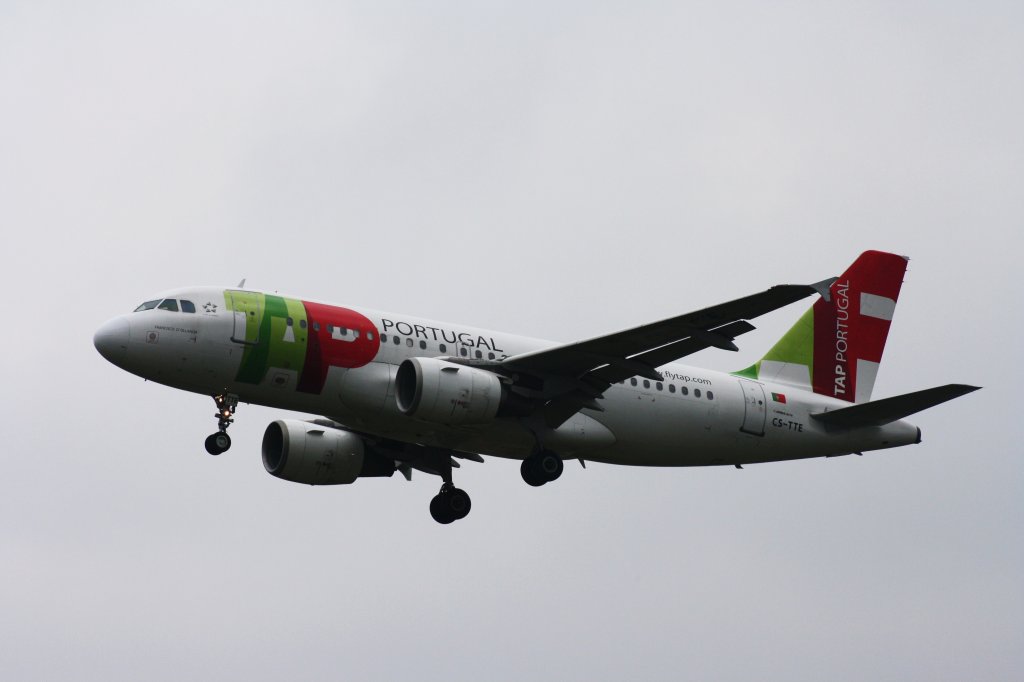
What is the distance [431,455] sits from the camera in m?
38.9

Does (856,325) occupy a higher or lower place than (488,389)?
higher

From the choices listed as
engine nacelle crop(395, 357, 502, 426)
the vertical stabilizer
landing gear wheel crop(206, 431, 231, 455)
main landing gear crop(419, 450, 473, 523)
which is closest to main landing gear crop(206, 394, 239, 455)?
landing gear wheel crop(206, 431, 231, 455)

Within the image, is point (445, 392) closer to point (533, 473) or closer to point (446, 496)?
point (533, 473)

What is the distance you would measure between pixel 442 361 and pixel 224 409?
496cm

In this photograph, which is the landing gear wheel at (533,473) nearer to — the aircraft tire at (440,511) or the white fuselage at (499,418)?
the white fuselage at (499,418)

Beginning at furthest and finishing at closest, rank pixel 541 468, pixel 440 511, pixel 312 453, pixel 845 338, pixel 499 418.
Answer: pixel 845 338, pixel 440 511, pixel 312 453, pixel 541 468, pixel 499 418

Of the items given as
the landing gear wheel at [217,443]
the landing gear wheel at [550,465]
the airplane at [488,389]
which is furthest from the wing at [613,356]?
the landing gear wheel at [217,443]

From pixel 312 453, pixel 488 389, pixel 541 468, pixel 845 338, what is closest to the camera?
pixel 488 389

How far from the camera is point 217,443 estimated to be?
33.6 meters

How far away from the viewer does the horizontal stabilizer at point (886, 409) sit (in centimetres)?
3569

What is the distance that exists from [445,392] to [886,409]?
11.9 meters

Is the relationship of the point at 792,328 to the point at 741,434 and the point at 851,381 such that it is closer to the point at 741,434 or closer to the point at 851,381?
the point at 851,381

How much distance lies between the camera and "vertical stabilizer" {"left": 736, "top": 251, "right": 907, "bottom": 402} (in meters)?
40.8

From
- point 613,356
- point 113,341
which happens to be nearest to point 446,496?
point 613,356
